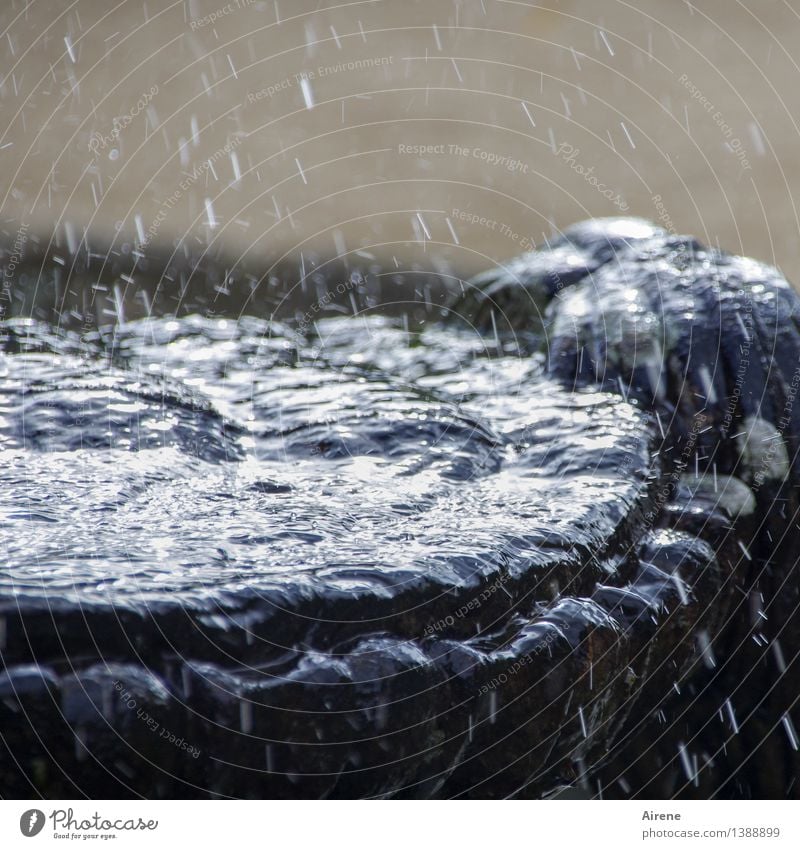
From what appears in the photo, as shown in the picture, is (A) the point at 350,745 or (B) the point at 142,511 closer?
(A) the point at 350,745

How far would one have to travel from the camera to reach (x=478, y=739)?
0.83 meters

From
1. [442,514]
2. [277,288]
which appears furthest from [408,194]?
[442,514]

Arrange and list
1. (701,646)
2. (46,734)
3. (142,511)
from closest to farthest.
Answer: (46,734) → (142,511) → (701,646)

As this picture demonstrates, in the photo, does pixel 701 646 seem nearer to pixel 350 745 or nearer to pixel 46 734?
pixel 350 745

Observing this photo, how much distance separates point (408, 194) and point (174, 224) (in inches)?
34.7

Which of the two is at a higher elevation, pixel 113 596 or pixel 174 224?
pixel 174 224

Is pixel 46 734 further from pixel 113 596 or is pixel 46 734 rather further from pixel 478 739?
pixel 478 739

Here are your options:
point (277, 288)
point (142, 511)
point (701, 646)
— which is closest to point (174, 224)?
point (277, 288)

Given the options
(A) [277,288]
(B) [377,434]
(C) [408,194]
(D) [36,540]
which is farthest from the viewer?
(C) [408,194]
